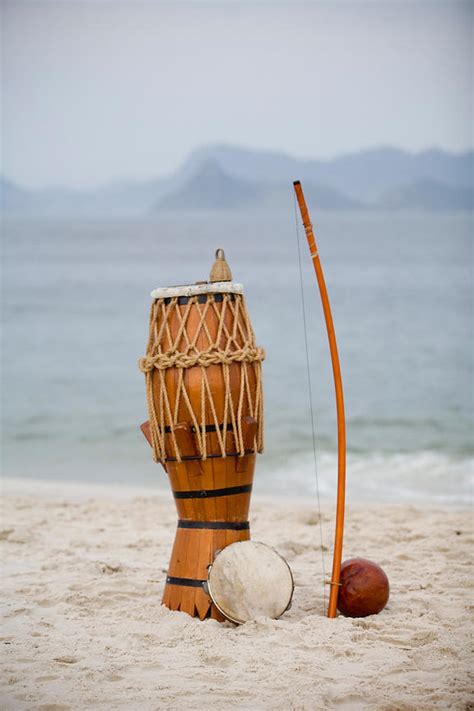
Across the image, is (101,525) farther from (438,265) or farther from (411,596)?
(438,265)

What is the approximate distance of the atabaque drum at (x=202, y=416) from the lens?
3584 mm

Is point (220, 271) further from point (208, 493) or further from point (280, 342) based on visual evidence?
point (280, 342)

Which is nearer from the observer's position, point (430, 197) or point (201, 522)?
point (201, 522)

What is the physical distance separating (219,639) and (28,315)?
50.4 ft

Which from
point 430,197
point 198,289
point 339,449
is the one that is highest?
point 430,197

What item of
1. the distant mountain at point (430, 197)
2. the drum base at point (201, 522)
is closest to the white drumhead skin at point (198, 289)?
the drum base at point (201, 522)

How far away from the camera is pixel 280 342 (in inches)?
615

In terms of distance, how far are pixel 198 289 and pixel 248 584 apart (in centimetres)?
119

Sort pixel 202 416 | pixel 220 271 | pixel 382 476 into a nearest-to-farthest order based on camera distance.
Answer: pixel 202 416, pixel 220 271, pixel 382 476

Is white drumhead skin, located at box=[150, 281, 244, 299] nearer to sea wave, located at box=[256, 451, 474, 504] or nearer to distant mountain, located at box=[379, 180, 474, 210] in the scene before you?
sea wave, located at box=[256, 451, 474, 504]

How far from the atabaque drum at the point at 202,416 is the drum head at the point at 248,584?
0.14m

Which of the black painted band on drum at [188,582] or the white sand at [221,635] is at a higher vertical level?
the black painted band on drum at [188,582]

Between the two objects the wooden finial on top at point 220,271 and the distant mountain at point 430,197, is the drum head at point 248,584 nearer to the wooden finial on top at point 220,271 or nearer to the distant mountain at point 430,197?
the wooden finial on top at point 220,271

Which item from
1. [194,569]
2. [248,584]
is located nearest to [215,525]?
[194,569]
